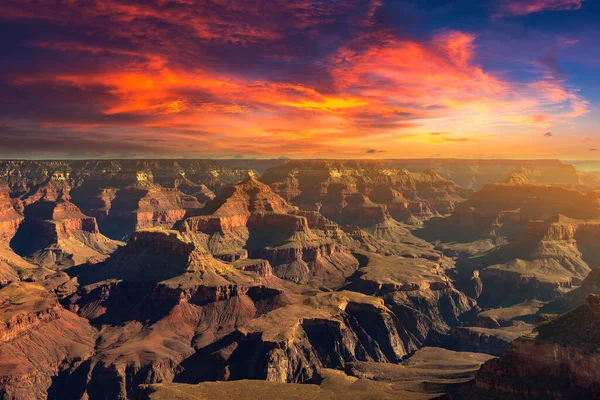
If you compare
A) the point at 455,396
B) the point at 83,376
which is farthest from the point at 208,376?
the point at 455,396

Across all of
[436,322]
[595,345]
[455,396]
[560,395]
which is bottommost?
[436,322]

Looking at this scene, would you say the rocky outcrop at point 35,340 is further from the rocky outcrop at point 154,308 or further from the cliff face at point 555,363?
the cliff face at point 555,363

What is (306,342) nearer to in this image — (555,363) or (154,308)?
(154,308)

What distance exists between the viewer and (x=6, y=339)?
131 meters

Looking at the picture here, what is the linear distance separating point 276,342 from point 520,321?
3658 inches

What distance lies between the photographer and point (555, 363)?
7475cm

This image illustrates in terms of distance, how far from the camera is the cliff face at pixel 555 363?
7150cm

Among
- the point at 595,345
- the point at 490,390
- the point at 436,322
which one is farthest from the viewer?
the point at 436,322

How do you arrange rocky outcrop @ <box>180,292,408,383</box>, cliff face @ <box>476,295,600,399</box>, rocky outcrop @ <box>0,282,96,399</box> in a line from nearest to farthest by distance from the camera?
cliff face @ <box>476,295,600,399</box> < rocky outcrop @ <box>0,282,96,399</box> < rocky outcrop @ <box>180,292,408,383</box>

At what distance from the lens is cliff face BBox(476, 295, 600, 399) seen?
Answer: 71.5 metres

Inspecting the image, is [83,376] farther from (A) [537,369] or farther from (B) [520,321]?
(B) [520,321]

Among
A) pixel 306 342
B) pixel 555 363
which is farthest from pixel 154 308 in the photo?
pixel 555 363

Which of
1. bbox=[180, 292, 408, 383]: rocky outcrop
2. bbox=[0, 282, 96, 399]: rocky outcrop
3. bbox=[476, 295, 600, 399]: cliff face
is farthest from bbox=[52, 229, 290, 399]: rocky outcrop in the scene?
bbox=[476, 295, 600, 399]: cliff face

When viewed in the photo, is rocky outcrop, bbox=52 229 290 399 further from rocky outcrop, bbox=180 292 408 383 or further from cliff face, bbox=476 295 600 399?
cliff face, bbox=476 295 600 399
